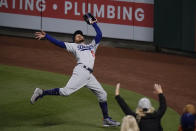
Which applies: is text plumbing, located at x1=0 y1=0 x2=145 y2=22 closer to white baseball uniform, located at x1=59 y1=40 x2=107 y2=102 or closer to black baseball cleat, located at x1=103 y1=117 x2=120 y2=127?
white baseball uniform, located at x1=59 y1=40 x2=107 y2=102

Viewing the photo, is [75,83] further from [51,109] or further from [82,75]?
[51,109]

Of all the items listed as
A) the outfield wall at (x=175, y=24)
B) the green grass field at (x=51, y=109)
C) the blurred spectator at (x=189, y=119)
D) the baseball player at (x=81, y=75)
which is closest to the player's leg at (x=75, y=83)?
the baseball player at (x=81, y=75)

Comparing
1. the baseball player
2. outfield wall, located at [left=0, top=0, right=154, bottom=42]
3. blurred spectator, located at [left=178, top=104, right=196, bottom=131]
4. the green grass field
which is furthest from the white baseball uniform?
outfield wall, located at [left=0, top=0, right=154, bottom=42]

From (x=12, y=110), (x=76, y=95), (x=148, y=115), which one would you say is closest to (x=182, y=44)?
(x=76, y=95)

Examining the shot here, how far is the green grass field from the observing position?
28.9 feet

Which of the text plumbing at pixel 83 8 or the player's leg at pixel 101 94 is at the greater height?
the text plumbing at pixel 83 8

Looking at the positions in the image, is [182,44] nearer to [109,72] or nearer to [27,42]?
[109,72]

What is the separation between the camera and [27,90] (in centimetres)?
1104

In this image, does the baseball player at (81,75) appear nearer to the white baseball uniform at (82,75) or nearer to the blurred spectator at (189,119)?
the white baseball uniform at (82,75)

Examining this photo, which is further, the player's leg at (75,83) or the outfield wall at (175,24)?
the outfield wall at (175,24)

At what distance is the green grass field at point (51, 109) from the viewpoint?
882cm

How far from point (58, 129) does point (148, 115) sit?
7.79 feet

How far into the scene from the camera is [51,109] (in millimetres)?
9789

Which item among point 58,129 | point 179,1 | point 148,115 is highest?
point 179,1
